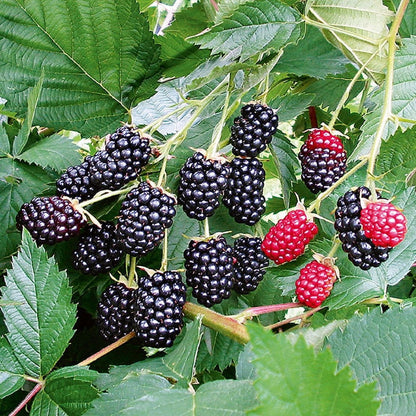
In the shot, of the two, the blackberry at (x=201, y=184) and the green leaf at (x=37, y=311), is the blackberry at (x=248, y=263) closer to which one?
the blackberry at (x=201, y=184)

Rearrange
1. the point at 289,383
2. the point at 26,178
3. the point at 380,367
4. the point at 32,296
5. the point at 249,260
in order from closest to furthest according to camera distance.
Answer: the point at 289,383 → the point at 380,367 → the point at 32,296 → the point at 249,260 → the point at 26,178

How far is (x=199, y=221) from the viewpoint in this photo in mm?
829

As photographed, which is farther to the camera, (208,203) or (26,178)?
(26,178)

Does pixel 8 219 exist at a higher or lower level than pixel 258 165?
lower

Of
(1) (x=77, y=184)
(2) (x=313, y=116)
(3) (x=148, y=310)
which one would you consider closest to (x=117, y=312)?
(3) (x=148, y=310)

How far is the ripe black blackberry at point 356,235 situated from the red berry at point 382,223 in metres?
0.02

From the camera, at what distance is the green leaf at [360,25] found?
865mm

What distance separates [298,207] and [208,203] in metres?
0.15

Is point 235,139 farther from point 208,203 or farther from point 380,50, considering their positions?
point 380,50

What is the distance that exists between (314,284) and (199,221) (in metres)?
0.21

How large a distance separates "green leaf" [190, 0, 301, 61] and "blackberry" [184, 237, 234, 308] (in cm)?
30

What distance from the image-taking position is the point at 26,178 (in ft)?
3.15

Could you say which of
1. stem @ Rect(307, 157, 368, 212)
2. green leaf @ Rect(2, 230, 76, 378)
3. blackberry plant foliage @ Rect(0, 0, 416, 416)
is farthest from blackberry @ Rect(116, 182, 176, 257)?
stem @ Rect(307, 157, 368, 212)

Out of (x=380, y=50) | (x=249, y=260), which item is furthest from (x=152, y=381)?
(x=380, y=50)
